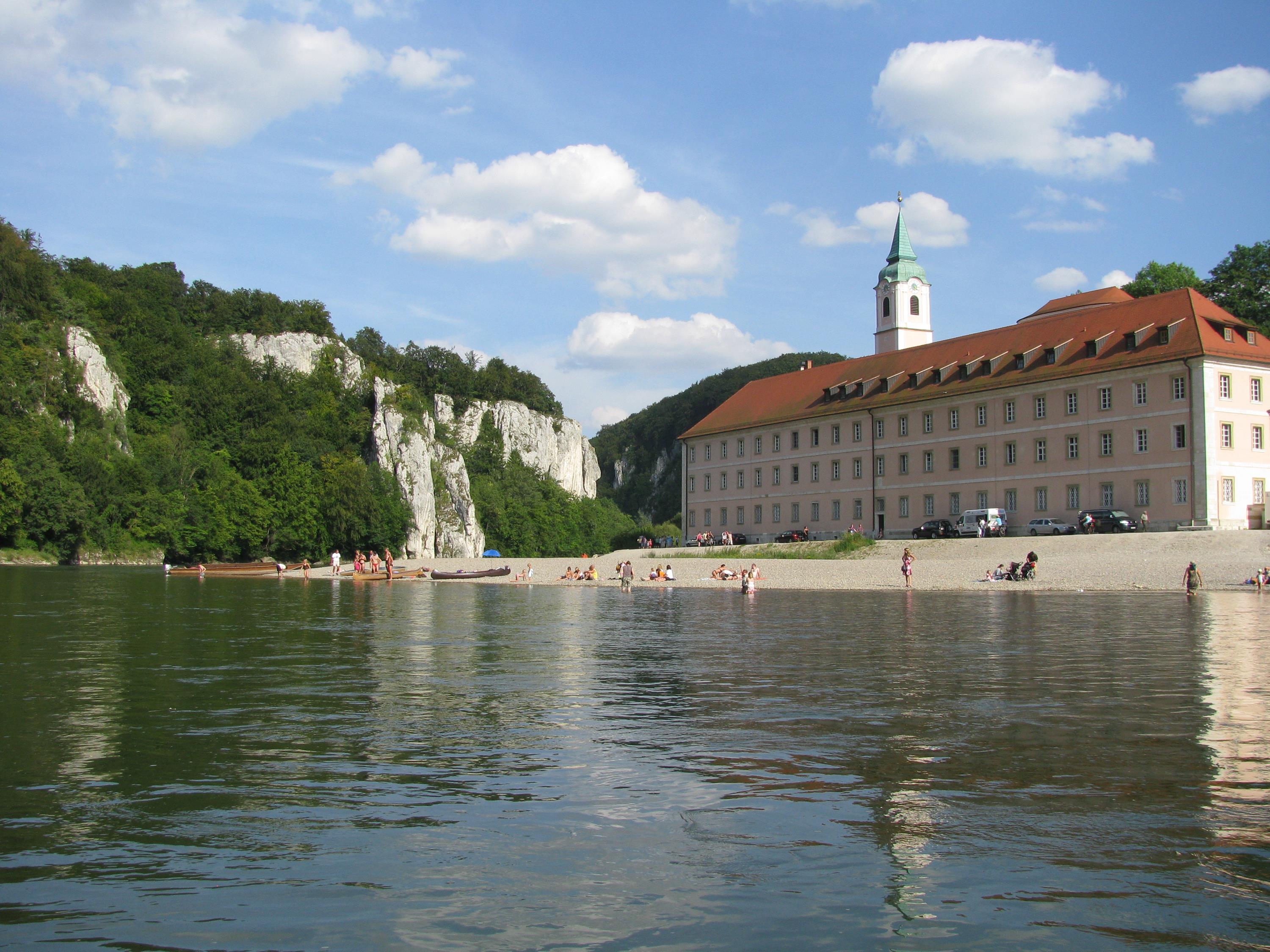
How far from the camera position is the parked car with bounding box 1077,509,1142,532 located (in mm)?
57531

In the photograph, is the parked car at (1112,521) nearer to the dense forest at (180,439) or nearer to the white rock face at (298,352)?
the dense forest at (180,439)

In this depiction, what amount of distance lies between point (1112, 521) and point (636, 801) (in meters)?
55.8

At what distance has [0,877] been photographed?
6559mm

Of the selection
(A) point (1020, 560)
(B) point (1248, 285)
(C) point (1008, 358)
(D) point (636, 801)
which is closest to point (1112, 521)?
(A) point (1020, 560)

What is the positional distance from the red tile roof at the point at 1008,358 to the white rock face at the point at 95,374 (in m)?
56.7

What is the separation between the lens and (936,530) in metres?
67.9

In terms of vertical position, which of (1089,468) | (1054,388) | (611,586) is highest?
(1054,388)

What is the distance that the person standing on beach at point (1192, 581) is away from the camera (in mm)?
38281

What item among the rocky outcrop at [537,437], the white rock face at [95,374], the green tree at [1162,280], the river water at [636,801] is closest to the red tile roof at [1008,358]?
the green tree at [1162,280]

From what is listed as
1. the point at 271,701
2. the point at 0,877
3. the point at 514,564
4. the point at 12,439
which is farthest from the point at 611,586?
the point at 12,439

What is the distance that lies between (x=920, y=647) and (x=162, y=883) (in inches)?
654

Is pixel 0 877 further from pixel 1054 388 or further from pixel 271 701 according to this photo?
pixel 1054 388

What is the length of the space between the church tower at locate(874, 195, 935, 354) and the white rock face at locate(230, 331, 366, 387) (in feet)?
215

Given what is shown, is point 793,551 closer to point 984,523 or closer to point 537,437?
point 984,523
